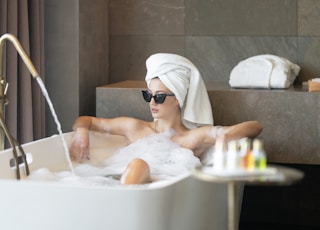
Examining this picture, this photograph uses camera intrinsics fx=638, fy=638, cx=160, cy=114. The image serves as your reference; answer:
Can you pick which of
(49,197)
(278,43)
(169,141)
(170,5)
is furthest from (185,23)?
(49,197)

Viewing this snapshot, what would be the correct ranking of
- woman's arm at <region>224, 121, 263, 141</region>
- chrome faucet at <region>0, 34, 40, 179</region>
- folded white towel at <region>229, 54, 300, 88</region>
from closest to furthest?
1. chrome faucet at <region>0, 34, 40, 179</region>
2. woman's arm at <region>224, 121, 263, 141</region>
3. folded white towel at <region>229, 54, 300, 88</region>

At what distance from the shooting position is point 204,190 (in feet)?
8.20

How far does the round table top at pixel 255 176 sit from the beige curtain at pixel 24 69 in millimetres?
1816

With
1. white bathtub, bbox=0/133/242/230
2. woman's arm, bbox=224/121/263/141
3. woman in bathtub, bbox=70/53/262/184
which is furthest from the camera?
woman in bathtub, bbox=70/53/262/184

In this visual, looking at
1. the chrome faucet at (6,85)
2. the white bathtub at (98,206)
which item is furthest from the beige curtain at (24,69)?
the white bathtub at (98,206)

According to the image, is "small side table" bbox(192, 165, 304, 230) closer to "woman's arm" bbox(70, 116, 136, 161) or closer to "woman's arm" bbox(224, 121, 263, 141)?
"woman's arm" bbox(224, 121, 263, 141)

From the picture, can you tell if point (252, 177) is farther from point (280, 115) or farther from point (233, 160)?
point (280, 115)

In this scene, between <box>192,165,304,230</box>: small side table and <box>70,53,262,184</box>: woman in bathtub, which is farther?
<box>70,53,262,184</box>: woman in bathtub

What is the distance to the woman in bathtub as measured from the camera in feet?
10.2

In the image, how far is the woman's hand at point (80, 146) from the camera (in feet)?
10.5

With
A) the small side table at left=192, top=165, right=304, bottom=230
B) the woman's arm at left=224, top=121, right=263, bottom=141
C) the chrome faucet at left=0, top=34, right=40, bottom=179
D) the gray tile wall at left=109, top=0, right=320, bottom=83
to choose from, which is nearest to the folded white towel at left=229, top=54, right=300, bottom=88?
the gray tile wall at left=109, top=0, right=320, bottom=83

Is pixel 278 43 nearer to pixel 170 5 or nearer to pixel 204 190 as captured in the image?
pixel 170 5

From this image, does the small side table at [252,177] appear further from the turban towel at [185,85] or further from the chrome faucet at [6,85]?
the turban towel at [185,85]

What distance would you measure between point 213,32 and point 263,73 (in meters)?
0.62
